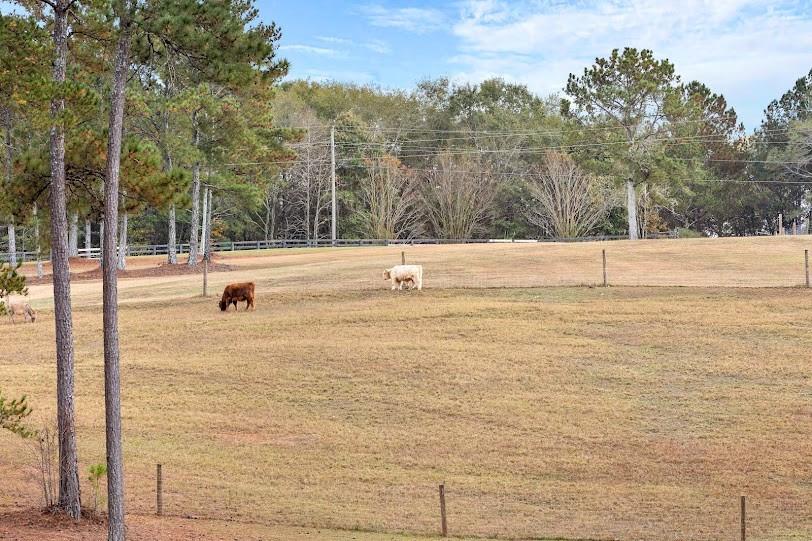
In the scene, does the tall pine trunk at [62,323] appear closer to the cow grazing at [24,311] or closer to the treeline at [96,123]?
the treeline at [96,123]

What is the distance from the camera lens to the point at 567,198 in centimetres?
7356

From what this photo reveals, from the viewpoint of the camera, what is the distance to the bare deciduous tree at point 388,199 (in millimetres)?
75375

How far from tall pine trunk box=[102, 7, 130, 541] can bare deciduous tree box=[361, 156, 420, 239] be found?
60956 millimetres

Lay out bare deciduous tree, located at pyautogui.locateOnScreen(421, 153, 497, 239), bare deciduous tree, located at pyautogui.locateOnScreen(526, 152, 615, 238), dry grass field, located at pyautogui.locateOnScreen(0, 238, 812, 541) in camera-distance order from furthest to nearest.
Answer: bare deciduous tree, located at pyautogui.locateOnScreen(421, 153, 497, 239) → bare deciduous tree, located at pyautogui.locateOnScreen(526, 152, 615, 238) → dry grass field, located at pyautogui.locateOnScreen(0, 238, 812, 541)

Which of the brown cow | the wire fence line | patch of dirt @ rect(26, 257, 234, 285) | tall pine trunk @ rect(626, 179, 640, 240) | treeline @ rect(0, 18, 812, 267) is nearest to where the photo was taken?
the brown cow

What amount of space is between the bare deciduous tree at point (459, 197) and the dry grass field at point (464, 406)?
40.1 meters

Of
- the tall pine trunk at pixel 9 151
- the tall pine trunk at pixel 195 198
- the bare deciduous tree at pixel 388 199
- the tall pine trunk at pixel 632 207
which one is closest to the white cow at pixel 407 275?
the tall pine trunk at pixel 9 151

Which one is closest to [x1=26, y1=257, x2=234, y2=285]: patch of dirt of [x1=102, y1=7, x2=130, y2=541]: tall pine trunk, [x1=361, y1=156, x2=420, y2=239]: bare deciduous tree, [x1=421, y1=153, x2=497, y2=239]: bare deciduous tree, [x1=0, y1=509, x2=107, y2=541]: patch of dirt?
[x1=361, y1=156, x2=420, y2=239]: bare deciduous tree

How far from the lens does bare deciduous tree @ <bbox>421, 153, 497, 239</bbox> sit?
7675cm

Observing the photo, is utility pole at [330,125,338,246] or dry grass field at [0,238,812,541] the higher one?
utility pole at [330,125,338,246]

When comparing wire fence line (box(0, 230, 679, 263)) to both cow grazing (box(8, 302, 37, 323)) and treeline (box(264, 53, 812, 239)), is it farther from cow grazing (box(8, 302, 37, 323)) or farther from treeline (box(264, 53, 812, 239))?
cow grazing (box(8, 302, 37, 323))

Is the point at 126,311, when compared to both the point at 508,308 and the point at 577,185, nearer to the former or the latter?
the point at 508,308

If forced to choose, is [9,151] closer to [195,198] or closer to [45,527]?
[195,198]

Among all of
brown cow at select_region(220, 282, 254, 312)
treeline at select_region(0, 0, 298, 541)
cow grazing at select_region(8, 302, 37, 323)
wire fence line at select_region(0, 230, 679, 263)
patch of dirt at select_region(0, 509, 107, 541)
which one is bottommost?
patch of dirt at select_region(0, 509, 107, 541)
